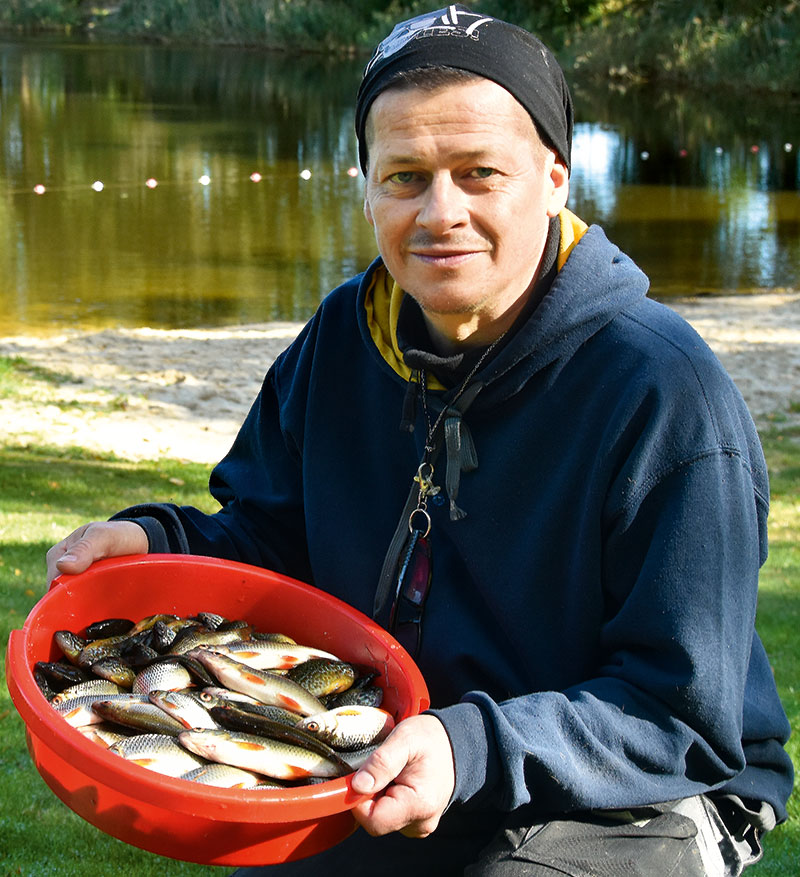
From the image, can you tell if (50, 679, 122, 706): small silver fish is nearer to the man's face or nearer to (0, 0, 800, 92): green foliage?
the man's face

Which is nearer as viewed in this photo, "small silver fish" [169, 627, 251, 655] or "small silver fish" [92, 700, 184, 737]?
"small silver fish" [92, 700, 184, 737]

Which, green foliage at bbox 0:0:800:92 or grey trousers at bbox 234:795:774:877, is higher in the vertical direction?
green foliage at bbox 0:0:800:92

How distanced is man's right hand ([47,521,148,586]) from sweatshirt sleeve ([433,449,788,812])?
3.53 ft

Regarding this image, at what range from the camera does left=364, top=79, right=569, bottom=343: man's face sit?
93.8 inches

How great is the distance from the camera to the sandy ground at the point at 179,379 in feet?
30.7

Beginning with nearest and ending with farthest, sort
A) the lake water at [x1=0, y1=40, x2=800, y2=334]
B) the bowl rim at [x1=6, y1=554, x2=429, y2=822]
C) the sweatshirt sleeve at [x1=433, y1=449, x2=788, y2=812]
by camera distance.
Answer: the bowl rim at [x1=6, y1=554, x2=429, y2=822] → the sweatshirt sleeve at [x1=433, y1=449, x2=788, y2=812] → the lake water at [x1=0, y1=40, x2=800, y2=334]

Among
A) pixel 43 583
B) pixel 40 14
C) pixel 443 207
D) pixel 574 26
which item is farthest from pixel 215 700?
pixel 40 14

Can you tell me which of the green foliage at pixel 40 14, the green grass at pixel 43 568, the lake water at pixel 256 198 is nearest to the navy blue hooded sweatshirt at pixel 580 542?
the green grass at pixel 43 568

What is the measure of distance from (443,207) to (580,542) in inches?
29.6

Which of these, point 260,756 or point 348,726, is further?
point 348,726

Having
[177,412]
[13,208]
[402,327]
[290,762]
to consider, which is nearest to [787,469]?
[177,412]

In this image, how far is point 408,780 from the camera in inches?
80.6

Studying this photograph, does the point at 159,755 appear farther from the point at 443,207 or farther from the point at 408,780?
the point at 443,207

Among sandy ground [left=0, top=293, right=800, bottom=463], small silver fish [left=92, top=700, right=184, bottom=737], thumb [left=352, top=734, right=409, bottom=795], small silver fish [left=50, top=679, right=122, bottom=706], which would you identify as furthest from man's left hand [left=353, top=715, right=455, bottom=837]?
sandy ground [left=0, top=293, right=800, bottom=463]
